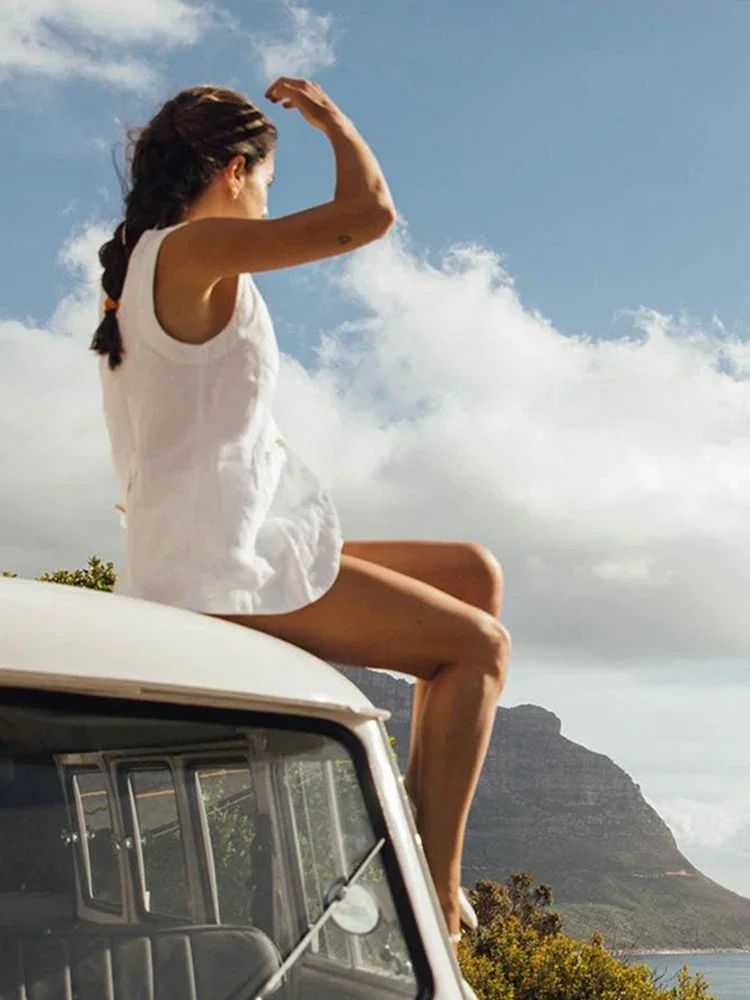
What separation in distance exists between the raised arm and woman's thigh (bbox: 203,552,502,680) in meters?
0.67

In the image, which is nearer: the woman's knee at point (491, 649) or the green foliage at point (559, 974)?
the woman's knee at point (491, 649)

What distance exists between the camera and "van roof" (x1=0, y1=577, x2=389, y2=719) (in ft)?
7.55

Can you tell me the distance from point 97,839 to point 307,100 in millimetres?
1676

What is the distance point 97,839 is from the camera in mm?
2475

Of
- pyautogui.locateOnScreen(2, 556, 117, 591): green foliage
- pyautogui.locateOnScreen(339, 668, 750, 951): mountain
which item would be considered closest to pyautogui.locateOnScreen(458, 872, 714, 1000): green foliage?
pyautogui.locateOnScreen(2, 556, 117, 591): green foliage

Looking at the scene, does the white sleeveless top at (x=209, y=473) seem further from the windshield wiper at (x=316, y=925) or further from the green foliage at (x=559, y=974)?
the green foliage at (x=559, y=974)

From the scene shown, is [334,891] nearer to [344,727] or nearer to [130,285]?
[344,727]

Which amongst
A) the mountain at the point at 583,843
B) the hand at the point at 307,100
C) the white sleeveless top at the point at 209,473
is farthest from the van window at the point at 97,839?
the mountain at the point at 583,843

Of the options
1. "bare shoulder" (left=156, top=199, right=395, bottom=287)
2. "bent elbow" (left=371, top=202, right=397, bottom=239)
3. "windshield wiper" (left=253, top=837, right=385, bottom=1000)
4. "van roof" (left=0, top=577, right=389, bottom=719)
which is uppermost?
"bent elbow" (left=371, top=202, right=397, bottom=239)

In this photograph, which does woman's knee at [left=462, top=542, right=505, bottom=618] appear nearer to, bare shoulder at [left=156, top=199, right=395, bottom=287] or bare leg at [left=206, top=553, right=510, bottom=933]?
bare leg at [left=206, top=553, right=510, bottom=933]

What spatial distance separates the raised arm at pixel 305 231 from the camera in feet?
9.79

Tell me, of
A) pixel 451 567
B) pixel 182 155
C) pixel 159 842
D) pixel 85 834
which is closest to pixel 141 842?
pixel 159 842

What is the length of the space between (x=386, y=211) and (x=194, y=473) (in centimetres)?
69

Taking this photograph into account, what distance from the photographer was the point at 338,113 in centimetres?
323
